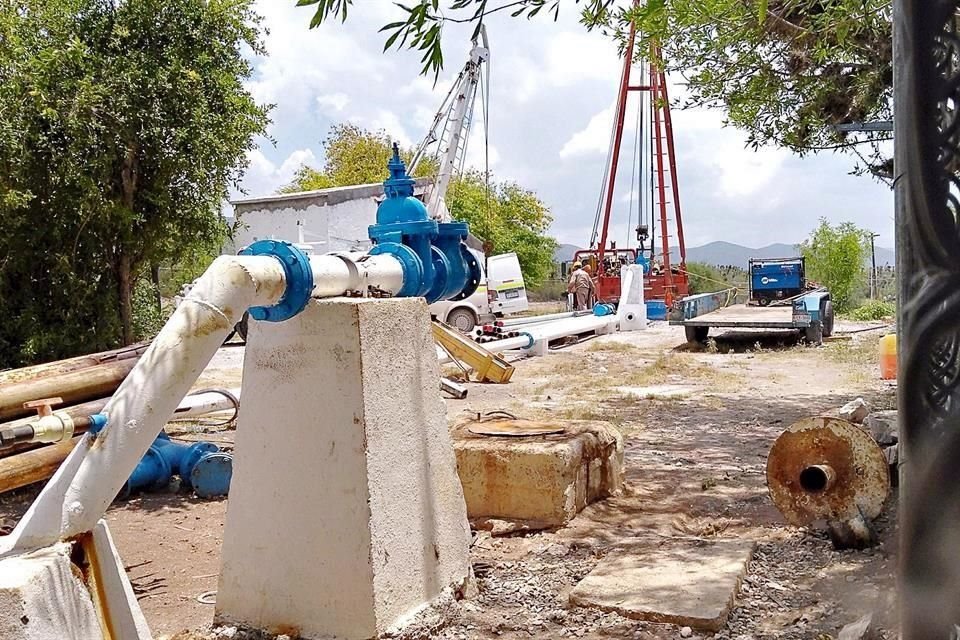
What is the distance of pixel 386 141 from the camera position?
123 ft

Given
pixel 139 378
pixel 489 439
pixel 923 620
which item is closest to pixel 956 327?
pixel 923 620

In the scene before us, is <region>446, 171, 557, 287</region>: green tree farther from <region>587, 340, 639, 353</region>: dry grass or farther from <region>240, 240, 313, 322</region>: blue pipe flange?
<region>240, 240, 313, 322</region>: blue pipe flange

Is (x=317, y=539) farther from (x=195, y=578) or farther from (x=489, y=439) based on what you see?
(x=489, y=439)

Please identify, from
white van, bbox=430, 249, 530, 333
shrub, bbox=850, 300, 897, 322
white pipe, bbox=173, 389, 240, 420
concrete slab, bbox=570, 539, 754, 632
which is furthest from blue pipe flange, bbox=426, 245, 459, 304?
shrub, bbox=850, 300, 897, 322

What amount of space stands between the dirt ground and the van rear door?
31.8 ft

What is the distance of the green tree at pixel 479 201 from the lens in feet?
121

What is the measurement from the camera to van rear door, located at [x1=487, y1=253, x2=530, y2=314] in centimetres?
2164

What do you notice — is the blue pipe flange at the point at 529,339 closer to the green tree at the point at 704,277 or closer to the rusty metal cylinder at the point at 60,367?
the rusty metal cylinder at the point at 60,367

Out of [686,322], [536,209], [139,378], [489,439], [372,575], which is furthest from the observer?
[536,209]

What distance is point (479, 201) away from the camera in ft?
130

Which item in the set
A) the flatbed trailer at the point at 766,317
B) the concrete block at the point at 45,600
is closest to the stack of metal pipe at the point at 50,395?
the concrete block at the point at 45,600

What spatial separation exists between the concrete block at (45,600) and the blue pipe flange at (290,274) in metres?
1.26

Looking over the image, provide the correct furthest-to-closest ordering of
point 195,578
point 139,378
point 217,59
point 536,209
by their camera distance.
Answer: point 536,209, point 217,59, point 195,578, point 139,378

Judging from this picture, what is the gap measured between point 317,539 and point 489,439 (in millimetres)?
2156
